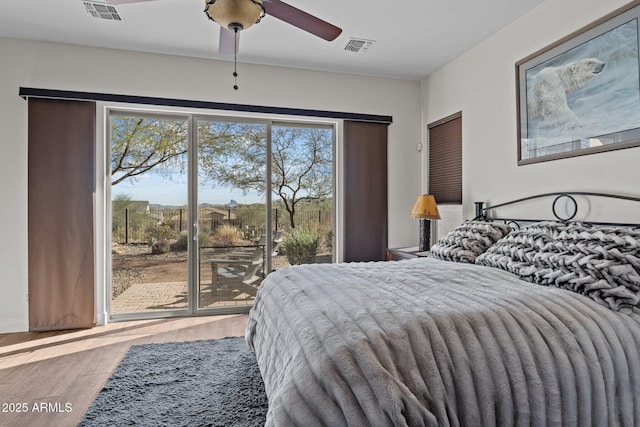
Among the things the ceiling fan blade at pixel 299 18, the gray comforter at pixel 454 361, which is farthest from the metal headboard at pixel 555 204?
the ceiling fan blade at pixel 299 18

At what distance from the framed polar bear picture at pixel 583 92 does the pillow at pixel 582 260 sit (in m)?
0.66

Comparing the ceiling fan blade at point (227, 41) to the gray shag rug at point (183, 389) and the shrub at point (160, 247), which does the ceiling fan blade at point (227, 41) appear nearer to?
the shrub at point (160, 247)

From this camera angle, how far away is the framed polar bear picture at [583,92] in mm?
2121

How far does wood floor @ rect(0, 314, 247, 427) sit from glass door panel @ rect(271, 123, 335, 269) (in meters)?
0.98

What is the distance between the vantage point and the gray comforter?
3.57 ft

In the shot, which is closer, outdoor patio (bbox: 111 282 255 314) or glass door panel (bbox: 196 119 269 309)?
outdoor patio (bbox: 111 282 255 314)

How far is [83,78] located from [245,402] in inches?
129

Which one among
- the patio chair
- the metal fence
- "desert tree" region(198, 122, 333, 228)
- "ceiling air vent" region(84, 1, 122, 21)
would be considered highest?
"ceiling air vent" region(84, 1, 122, 21)

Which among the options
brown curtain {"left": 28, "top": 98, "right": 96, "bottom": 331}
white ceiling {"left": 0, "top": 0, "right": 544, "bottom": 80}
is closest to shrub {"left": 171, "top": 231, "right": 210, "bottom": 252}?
brown curtain {"left": 28, "top": 98, "right": 96, "bottom": 331}

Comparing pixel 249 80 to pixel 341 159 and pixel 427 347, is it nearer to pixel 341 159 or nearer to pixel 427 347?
pixel 341 159

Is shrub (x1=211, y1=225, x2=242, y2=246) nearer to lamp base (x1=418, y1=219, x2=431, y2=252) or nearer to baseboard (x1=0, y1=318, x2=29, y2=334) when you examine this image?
baseboard (x1=0, y1=318, x2=29, y2=334)

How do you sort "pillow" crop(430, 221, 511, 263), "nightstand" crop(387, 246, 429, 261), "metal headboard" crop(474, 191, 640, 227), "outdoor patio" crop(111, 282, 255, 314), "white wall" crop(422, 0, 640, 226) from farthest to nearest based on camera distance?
"outdoor patio" crop(111, 282, 255, 314) → "nightstand" crop(387, 246, 429, 261) → "pillow" crop(430, 221, 511, 263) → "white wall" crop(422, 0, 640, 226) → "metal headboard" crop(474, 191, 640, 227)

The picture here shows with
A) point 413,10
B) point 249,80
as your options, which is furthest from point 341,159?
point 413,10

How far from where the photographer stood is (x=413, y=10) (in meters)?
2.83
